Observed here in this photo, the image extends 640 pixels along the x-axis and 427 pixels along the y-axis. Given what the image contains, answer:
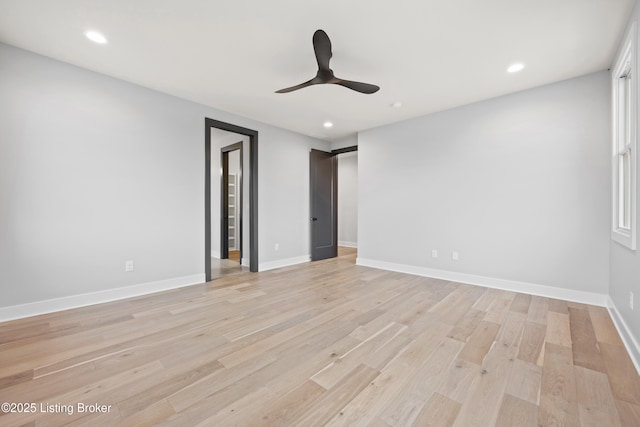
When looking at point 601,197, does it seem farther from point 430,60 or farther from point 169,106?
point 169,106

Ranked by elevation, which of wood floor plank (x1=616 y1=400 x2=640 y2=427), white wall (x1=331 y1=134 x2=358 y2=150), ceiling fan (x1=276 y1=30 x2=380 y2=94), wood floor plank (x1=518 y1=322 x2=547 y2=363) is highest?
white wall (x1=331 y1=134 x2=358 y2=150)

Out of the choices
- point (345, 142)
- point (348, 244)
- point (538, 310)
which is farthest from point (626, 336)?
point (348, 244)

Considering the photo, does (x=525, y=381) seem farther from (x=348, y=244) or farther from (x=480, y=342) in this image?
(x=348, y=244)

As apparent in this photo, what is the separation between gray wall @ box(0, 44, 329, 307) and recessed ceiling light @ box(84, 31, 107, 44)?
0.72 metres

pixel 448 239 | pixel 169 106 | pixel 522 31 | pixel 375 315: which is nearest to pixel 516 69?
pixel 522 31

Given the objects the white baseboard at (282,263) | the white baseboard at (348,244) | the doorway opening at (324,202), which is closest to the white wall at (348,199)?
the white baseboard at (348,244)

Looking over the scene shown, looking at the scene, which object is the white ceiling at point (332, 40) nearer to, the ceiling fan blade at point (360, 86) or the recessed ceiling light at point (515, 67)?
the recessed ceiling light at point (515, 67)

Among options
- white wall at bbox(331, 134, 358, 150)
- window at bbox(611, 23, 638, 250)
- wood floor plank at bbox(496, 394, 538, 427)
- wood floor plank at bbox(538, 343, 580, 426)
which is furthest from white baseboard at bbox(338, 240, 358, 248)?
wood floor plank at bbox(496, 394, 538, 427)

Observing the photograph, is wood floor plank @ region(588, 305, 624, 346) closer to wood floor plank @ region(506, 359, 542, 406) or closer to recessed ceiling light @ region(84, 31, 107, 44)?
wood floor plank @ region(506, 359, 542, 406)

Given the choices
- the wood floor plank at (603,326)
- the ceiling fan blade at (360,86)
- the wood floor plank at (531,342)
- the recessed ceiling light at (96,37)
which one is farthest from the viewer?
the ceiling fan blade at (360,86)

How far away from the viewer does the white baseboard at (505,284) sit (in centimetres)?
289

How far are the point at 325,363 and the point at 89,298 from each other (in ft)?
9.24

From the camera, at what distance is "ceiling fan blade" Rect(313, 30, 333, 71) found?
75.1 inches

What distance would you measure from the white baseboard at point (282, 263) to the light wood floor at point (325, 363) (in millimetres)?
1598
